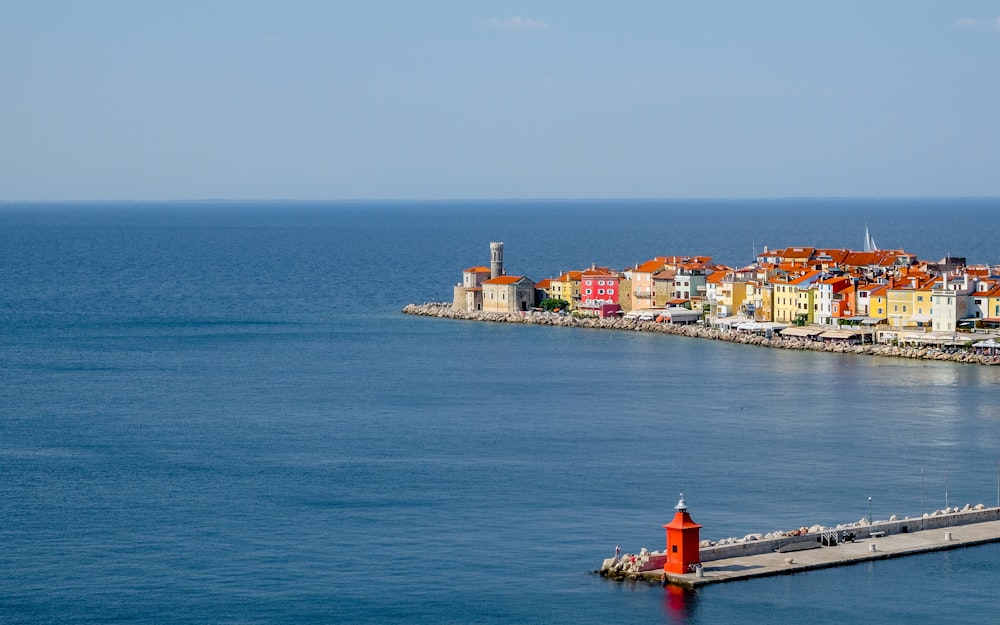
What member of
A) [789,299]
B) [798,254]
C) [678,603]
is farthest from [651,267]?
[678,603]

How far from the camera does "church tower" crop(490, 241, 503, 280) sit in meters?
91.9

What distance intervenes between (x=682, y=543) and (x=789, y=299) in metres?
49.6

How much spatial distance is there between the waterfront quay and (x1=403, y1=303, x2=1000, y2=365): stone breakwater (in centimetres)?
3261

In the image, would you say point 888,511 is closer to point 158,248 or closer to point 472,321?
point 472,321

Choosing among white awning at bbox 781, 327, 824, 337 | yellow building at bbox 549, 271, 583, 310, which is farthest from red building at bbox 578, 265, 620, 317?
white awning at bbox 781, 327, 824, 337

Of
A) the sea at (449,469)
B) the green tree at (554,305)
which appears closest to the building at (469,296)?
the green tree at (554,305)

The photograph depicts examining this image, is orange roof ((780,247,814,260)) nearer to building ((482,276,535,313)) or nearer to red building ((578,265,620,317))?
red building ((578,265,620,317))

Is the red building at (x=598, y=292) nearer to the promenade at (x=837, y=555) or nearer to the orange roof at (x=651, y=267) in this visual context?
the orange roof at (x=651, y=267)

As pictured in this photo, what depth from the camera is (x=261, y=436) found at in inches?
1930

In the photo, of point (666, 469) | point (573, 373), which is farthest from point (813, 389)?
point (666, 469)

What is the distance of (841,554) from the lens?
113 ft

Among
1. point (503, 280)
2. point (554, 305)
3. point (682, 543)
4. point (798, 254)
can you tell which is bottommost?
point (682, 543)

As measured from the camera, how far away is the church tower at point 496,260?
91.9m

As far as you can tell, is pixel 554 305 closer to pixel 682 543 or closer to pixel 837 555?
pixel 837 555
